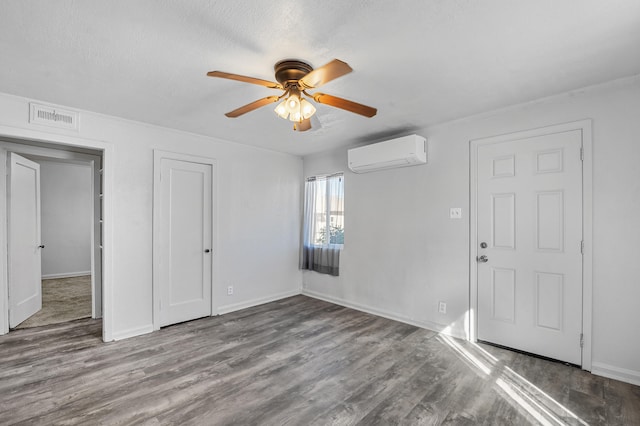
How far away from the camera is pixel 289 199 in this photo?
17.2 ft

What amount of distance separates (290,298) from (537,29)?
14.6 ft

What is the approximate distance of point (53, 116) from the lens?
3.05 m

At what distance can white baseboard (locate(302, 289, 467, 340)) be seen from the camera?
11.7ft

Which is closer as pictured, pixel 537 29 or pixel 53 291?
pixel 537 29

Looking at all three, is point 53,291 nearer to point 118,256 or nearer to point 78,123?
point 118,256

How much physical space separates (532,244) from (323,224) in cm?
287

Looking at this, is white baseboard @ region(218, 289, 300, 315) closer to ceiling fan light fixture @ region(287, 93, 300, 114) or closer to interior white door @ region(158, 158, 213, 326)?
interior white door @ region(158, 158, 213, 326)

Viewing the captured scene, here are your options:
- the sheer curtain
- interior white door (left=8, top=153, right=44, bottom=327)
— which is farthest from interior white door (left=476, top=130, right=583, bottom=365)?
interior white door (left=8, top=153, right=44, bottom=327)

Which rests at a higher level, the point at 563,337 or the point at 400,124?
the point at 400,124

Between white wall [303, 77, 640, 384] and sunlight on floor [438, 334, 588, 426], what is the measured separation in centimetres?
41

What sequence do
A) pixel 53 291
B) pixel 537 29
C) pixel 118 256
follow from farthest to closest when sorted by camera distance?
pixel 53 291 → pixel 118 256 → pixel 537 29

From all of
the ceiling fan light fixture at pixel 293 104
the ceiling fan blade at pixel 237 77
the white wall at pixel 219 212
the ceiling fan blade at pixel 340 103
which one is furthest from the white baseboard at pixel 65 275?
the ceiling fan blade at pixel 340 103

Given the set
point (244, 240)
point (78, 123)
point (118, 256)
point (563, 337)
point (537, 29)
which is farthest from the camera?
point (244, 240)

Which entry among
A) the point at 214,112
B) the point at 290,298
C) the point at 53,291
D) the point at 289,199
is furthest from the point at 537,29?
the point at 53,291
